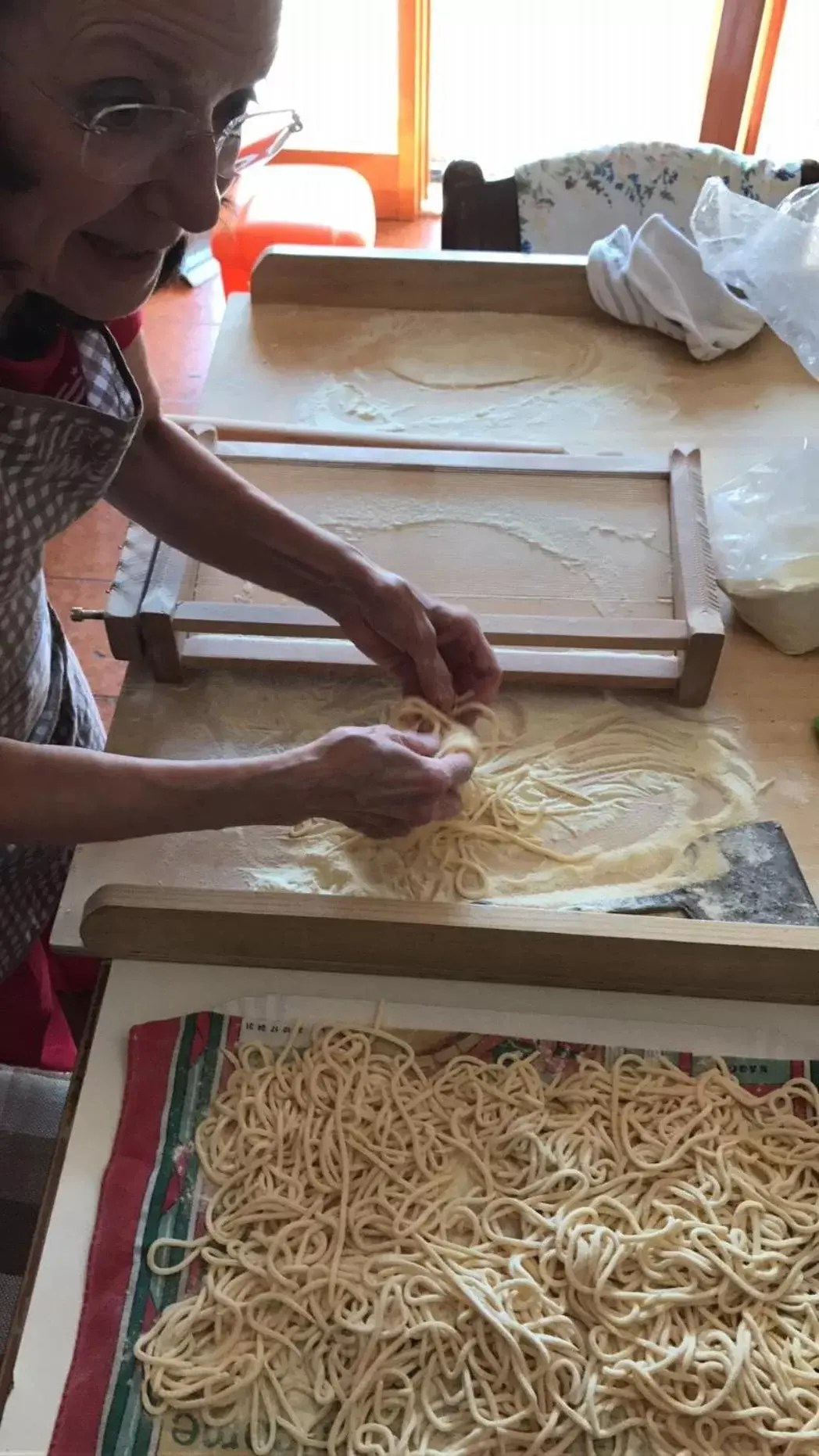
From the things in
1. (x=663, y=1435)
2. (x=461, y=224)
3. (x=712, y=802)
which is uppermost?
(x=461, y=224)

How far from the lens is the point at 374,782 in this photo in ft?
3.04

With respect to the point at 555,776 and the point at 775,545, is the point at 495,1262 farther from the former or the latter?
the point at 775,545

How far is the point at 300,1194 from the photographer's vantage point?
2.81ft

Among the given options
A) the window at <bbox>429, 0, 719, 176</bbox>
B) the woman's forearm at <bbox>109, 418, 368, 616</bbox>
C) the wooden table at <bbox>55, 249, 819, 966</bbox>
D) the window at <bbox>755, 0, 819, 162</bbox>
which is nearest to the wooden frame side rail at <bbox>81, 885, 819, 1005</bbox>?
the wooden table at <bbox>55, 249, 819, 966</bbox>

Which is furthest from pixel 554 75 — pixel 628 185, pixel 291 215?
pixel 628 185

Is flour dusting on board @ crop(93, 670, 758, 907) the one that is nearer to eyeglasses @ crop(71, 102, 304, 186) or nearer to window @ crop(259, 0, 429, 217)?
eyeglasses @ crop(71, 102, 304, 186)

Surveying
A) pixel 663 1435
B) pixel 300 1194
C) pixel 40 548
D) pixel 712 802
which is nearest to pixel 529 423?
pixel 712 802

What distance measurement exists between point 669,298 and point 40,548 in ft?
3.48

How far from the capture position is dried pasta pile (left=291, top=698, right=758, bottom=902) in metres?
1.04

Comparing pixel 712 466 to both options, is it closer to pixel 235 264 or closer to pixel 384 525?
pixel 384 525

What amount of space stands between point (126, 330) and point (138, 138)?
39 cm

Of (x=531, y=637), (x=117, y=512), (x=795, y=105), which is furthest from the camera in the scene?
(x=795, y=105)

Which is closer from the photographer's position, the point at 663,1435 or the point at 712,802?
the point at 663,1435

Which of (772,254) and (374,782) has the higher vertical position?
(772,254)
